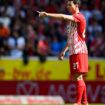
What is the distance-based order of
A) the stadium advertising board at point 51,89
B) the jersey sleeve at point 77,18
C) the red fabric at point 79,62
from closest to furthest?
the jersey sleeve at point 77,18 < the red fabric at point 79,62 < the stadium advertising board at point 51,89

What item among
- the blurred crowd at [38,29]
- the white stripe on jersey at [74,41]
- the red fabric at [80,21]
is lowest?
the blurred crowd at [38,29]

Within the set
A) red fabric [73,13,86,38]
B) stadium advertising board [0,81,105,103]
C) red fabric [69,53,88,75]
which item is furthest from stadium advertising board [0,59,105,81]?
red fabric [73,13,86,38]

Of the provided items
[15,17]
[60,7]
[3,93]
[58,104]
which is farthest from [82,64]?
[60,7]

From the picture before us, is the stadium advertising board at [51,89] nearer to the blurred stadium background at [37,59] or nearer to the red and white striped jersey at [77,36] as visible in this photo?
the blurred stadium background at [37,59]

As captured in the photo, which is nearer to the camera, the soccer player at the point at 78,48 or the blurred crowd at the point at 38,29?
the soccer player at the point at 78,48

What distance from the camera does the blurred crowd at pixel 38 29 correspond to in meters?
18.4

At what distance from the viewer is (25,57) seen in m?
18.2

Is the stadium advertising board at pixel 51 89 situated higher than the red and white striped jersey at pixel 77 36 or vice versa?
the red and white striped jersey at pixel 77 36

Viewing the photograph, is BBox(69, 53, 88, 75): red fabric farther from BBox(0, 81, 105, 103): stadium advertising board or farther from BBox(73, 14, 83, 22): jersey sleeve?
BBox(0, 81, 105, 103): stadium advertising board

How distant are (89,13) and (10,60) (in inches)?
157

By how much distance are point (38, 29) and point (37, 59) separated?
4.34 ft

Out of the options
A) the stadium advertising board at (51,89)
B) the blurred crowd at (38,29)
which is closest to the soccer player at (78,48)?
the stadium advertising board at (51,89)

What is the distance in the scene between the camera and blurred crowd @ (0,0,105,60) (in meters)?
18.4

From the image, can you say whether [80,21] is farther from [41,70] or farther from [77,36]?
[41,70]
